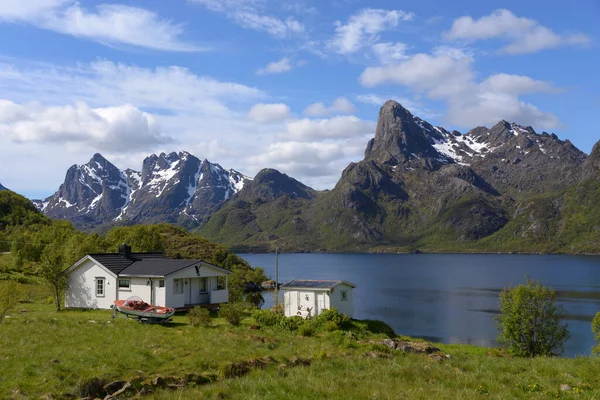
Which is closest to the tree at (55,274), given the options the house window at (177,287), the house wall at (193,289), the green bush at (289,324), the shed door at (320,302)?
the house wall at (193,289)

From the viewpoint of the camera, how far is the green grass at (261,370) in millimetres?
13344

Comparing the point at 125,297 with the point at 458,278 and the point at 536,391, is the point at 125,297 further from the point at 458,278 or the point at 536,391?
the point at 458,278

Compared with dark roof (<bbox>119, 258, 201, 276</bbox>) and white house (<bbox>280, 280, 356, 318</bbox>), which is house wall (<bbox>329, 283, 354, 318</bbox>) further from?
dark roof (<bbox>119, 258, 201, 276</bbox>)

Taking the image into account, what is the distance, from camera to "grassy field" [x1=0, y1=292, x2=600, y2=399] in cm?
1335

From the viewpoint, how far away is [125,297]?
42.0 metres

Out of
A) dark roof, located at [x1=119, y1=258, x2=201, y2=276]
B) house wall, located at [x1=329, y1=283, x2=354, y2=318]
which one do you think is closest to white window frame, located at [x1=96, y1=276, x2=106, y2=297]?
dark roof, located at [x1=119, y1=258, x2=201, y2=276]

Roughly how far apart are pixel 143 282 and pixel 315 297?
658 inches

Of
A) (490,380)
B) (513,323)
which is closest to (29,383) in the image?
(490,380)

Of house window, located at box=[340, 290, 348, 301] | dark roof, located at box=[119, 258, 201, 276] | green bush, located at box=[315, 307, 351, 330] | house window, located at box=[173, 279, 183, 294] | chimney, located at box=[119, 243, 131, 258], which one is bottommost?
green bush, located at box=[315, 307, 351, 330]

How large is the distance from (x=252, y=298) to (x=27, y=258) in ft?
118

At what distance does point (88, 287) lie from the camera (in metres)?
43.6

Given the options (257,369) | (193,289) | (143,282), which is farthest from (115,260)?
(257,369)

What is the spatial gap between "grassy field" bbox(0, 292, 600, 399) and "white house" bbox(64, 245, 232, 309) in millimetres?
13834

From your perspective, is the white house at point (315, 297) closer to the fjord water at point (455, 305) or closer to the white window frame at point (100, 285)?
the fjord water at point (455, 305)
